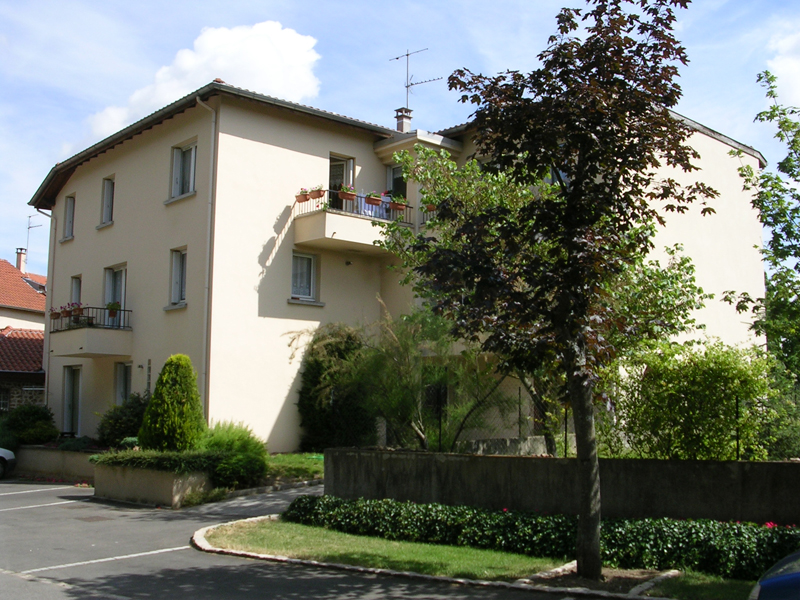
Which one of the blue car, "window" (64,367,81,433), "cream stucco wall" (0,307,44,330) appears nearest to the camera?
the blue car

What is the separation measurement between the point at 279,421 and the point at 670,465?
12.2 metres

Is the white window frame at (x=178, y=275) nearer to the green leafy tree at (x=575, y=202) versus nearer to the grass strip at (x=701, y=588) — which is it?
the green leafy tree at (x=575, y=202)

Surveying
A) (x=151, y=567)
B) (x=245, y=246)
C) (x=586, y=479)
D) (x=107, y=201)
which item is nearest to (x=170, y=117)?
(x=245, y=246)

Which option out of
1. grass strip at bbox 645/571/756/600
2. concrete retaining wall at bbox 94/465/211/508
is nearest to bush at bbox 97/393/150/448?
concrete retaining wall at bbox 94/465/211/508

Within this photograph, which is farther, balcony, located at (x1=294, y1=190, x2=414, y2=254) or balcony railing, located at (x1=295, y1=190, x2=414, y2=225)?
balcony railing, located at (x1=295, y1=190, x2=414, y2=225)

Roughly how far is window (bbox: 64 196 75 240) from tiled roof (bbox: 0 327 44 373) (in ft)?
16.2

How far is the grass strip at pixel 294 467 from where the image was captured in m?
17.0

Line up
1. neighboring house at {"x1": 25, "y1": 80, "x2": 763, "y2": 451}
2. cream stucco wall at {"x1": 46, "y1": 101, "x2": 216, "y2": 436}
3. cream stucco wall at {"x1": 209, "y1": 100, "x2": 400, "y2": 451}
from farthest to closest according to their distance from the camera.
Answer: cream stucco wall at {"x1": 46, "y1": 101, "x2": 216, "y2": 436}
neighboring house at {"x1": 25, "y1": 80, "x2": 763, "y2": 451}
cream stucco wall at {"x1": 209, "y1": 100, "x2": 400, "y2": 451}

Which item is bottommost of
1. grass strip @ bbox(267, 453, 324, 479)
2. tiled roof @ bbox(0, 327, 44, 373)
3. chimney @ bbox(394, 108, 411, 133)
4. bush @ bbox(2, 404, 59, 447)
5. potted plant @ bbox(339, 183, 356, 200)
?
grass strip @ bbox(267, 453, 324, 479)

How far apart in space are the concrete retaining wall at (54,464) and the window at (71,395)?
2654 mm

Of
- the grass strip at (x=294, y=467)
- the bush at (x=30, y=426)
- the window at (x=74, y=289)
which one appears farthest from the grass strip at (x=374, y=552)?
the window at (x=74, y=289)

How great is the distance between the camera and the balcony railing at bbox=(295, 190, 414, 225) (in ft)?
69.2

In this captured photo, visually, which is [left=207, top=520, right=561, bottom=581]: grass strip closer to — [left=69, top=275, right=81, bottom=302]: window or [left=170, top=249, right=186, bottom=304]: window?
[left=170, top=249, right=186, bottom=304]: window

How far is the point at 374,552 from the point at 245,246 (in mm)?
11374
